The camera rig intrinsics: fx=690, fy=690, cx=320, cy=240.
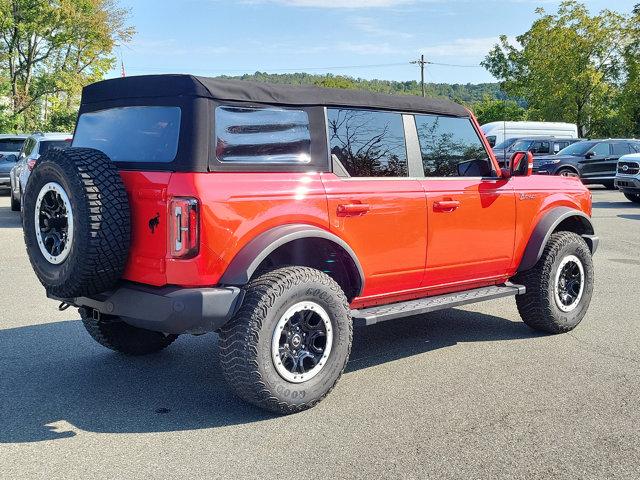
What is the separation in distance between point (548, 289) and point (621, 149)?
1883 cm

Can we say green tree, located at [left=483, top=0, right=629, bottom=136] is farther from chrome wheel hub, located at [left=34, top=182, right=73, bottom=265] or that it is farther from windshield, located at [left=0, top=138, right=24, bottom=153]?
chrome wheel hub, located at [left=34, top=182, right=73, bottom=265]

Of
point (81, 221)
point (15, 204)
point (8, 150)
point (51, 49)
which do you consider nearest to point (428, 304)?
point (81, 221)

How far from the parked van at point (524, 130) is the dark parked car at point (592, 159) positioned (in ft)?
12.4

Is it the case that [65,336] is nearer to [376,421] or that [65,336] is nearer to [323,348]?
[323,348]

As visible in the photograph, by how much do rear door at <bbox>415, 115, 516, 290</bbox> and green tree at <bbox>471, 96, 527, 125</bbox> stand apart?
3380 centimetres

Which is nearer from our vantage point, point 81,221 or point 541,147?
point 81,221

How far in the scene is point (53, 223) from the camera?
3992mm

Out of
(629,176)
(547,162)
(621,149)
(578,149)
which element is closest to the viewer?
(629,176)

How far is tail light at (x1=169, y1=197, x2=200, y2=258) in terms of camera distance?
12.1 feet

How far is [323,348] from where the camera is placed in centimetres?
419

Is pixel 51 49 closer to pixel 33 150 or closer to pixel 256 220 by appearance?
pixel 33 150

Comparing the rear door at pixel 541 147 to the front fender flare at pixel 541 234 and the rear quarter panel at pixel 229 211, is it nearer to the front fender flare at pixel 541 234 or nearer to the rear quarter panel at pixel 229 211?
the front fender flare at pixel 541 234

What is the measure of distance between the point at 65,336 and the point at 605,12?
141 ft

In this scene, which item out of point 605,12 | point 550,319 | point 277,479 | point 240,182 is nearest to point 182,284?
point 240,182
